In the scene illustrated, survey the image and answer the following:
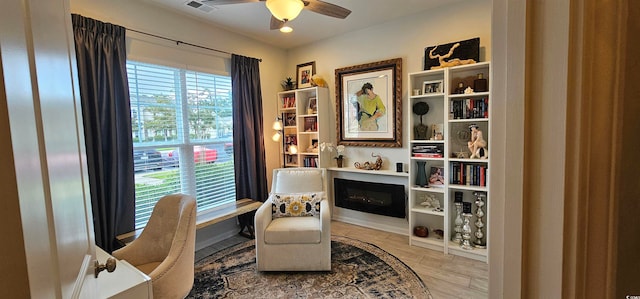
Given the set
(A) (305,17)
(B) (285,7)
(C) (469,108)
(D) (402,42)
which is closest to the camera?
(B) (285,7)

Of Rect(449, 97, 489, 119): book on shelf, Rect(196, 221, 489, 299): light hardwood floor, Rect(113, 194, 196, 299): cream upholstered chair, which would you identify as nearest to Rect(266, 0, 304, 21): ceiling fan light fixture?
Rect(113, 194, 196, 299): cream upholstered chair

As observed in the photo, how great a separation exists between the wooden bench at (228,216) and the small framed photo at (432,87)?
91.1 inches

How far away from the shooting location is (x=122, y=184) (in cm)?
251

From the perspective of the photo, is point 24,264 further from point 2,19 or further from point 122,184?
point 122,184

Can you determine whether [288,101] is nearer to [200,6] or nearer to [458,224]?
[200,6]

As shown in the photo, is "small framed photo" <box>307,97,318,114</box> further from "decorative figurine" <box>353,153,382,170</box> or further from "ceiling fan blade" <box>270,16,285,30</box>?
"ceiling fan blade" <box>270,16,285,30</box>

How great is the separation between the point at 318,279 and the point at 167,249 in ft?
4.09

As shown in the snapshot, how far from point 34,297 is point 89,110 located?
2419 millimetres

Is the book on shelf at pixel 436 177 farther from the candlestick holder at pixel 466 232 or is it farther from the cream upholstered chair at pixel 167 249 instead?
the cream upholstered chair at pixel 167 249

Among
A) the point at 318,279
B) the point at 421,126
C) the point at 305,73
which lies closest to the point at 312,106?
the point at 305,73

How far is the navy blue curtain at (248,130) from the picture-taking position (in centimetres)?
346

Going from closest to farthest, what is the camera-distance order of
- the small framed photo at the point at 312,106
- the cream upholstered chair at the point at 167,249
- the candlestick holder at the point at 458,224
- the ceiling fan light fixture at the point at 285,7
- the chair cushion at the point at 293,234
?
the cream upholstered chair at the point at 167,249 < the ceiling fan light fixture at the point at 285,7 < the chair cushion at the point at 293,234 < the candlestick holder at the point at 458,224 < the small framed photo at the point at 312,106

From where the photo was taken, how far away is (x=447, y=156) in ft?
9.28

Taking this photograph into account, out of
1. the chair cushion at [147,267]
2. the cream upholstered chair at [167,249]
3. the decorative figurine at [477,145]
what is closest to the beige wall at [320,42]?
the decorative figurine at [477,145]
